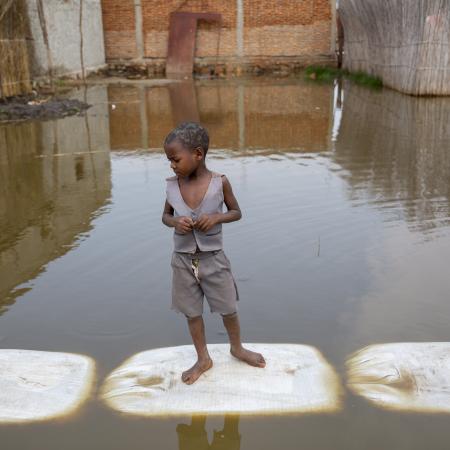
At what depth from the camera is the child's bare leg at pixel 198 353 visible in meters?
2.56

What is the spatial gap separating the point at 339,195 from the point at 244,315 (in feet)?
→ 8.14

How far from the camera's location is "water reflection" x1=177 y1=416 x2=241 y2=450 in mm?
2244

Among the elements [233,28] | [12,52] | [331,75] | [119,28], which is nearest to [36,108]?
[12,52]

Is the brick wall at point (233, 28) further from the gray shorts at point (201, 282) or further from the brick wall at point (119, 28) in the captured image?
the gray shorts at point (201, 282)

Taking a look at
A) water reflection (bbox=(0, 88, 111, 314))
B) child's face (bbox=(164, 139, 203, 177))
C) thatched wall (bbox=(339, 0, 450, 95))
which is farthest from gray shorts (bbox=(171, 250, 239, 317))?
thatched wall (bbox=(339, 0, 450, 95))

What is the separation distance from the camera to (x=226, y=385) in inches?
100.0

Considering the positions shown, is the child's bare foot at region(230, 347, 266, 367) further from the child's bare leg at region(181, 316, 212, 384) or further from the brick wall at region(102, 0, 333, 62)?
the brick wall at region(102, 0, 333, 62)

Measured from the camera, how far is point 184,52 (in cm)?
2052

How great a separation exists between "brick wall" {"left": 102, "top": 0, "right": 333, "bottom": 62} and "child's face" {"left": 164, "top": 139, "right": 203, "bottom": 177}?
18.9 m

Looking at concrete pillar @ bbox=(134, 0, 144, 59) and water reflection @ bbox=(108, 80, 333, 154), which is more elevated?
concrete pillar @ bbox=(134, 0, 144, 59)

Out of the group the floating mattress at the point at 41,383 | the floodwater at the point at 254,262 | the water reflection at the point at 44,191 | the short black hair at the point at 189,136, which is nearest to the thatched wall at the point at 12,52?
the water reflection at the point at 44,191

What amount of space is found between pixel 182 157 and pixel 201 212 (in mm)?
241

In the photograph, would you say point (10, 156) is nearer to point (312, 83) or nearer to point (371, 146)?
point (371, 146)

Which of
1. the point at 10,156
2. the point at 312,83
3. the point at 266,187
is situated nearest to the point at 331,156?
the point at 266,187
